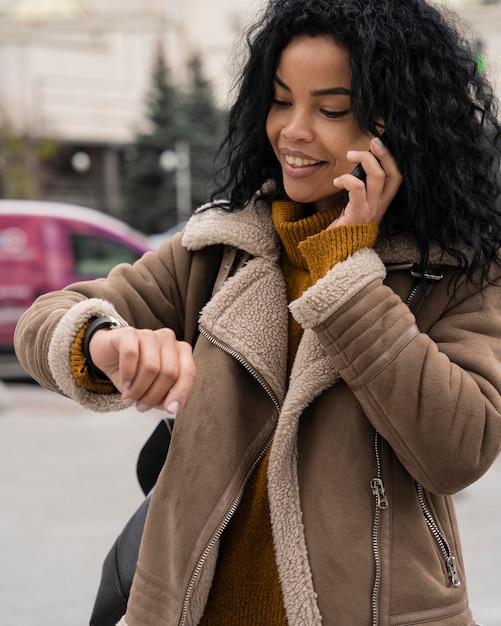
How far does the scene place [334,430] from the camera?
1478 millimetres

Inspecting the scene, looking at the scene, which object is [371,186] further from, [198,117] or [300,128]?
[198,117]

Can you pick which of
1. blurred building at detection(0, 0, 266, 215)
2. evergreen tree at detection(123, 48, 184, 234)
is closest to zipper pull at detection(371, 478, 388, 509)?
evergreen tree at detection(123, 48, 184, 234)

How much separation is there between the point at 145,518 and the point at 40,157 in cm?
2659

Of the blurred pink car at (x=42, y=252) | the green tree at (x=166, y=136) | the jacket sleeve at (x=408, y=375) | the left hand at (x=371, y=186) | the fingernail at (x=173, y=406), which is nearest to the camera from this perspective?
the fingernail at (x=173, y=406)

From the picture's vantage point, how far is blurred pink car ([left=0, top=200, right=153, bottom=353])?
29.1 feet

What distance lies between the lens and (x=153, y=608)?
1.54 m

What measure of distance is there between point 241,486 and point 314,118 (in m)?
0.63

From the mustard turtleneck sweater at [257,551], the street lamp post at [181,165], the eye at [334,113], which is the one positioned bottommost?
the street lamp post at [181,165]

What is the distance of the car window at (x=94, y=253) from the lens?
9250 millimetres

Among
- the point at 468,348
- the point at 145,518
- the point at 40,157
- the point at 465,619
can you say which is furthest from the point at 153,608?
the point at 40,157

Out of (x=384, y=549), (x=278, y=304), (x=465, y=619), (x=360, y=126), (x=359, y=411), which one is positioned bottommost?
(x=465, y=619)

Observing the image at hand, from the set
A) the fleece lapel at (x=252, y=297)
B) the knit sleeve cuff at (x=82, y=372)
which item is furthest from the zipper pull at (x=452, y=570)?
the knit sleeve cuff at (x=82, y=372)

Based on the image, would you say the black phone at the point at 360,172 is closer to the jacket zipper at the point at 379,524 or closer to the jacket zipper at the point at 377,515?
the jacket zipper at the point at 379,524

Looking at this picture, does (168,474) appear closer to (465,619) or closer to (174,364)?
(174,364)
